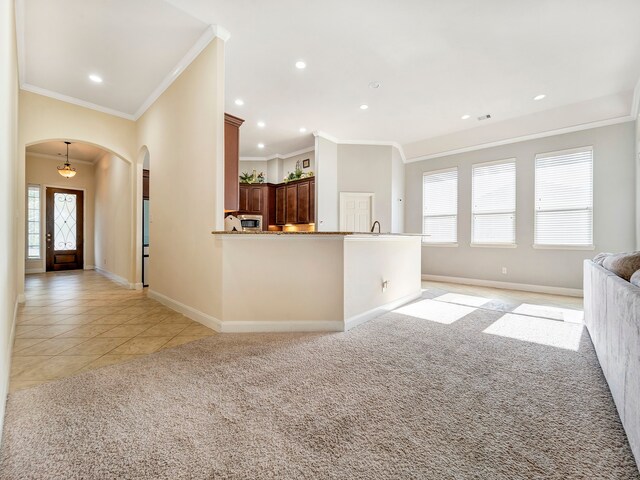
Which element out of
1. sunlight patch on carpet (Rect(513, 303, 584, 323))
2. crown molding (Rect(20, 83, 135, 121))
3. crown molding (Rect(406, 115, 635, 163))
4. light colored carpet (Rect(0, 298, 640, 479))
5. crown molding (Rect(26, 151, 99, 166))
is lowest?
sunlight patch on carpet (Rect(513, 303, 584, 323))

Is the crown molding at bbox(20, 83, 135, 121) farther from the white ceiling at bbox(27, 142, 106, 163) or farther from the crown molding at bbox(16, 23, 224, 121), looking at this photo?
the white ceiling at bbox(27, 142, 106, 163)

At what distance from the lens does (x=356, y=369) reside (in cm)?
210

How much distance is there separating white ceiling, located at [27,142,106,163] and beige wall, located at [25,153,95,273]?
29 cm

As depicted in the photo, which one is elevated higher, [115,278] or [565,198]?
[565,198]

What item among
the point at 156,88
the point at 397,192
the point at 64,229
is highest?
the point at 156,88

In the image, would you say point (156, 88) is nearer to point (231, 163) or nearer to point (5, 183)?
point (231, 163)

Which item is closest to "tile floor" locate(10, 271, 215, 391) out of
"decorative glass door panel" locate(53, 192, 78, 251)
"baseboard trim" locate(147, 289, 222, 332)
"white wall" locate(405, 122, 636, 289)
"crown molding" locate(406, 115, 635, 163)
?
"baseboard trim" locate(147, 289, 222, 332)

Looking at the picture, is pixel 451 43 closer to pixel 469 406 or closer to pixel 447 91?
pixel 447 91

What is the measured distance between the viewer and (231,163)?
12.8 ft

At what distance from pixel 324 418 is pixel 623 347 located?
5.09 ft

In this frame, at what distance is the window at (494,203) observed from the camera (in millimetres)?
5707

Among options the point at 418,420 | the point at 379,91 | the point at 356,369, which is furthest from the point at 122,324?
the point at 379,91

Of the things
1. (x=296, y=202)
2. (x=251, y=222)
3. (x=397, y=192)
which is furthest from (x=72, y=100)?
(x=397, y=192)

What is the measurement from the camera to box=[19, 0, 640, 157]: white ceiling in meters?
2.82
